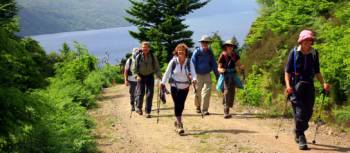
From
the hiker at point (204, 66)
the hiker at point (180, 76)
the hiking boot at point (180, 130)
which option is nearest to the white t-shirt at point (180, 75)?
the hiker at point (180, 76)

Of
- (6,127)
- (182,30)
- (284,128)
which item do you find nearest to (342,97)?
(284,128)

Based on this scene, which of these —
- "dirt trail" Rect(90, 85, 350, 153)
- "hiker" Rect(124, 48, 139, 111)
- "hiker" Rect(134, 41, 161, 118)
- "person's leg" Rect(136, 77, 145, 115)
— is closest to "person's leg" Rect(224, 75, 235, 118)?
"dirt trail" Rect(90, 85, 350, 153)

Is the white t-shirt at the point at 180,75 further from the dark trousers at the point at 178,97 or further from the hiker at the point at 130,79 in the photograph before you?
the hiker at the point at 130,79

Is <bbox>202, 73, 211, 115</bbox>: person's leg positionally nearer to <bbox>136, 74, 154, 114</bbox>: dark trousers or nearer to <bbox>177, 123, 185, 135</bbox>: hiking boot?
<bbox>136, 74, 154, 114</bbox>: dark trousers

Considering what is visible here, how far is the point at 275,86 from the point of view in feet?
51.8

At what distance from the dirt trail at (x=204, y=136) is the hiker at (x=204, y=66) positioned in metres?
0.53

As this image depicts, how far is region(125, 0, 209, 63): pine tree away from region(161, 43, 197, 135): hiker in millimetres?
39651

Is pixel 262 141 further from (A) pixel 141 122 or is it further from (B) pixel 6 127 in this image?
(B) pixel 6 127

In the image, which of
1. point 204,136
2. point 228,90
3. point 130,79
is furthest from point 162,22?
point 204,136

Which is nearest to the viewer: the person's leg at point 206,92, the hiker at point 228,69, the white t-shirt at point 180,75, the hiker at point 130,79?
the white t-shirt at point 180,75

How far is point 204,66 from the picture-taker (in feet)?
44.3

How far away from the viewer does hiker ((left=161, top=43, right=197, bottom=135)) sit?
11227mm

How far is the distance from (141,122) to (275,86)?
461 cm

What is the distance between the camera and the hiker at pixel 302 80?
9.09 meters
